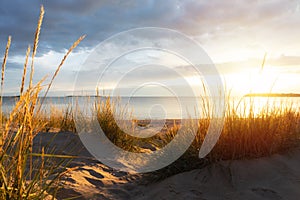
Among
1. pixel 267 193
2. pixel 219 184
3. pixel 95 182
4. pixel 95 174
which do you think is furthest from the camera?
pixel 95 174

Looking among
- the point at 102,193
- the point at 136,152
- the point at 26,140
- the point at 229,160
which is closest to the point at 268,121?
the point at 229,160

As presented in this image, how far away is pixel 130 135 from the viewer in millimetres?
6191

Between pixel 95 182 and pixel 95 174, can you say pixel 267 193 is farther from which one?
pixel 95 174

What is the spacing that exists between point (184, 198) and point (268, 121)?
1676 millimetres

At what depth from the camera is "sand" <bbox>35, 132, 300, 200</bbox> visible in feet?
10.5

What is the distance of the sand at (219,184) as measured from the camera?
320 cm

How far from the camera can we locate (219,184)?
Answer: 3441 mm

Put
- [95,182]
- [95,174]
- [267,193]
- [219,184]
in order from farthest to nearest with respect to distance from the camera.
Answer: [95,174] → [95,182] → [219,184] → [267,193]

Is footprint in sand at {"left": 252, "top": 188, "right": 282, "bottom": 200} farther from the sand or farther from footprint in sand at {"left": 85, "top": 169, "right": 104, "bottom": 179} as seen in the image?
footprint in sand at {"left": 85, "top": 169, "right": 104, "bottom": 179}

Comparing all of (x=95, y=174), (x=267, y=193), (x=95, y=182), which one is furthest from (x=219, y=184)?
(x=95, y=174)

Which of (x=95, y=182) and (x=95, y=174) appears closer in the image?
(x=95, y=182)

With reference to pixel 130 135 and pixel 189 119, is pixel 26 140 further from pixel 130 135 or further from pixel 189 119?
pixel 130 135

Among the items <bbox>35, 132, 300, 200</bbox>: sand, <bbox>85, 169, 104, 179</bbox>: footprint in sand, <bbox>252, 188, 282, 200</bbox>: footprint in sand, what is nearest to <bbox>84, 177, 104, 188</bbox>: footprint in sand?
<bbox>35, 132, 300, 200</bbox>: sand

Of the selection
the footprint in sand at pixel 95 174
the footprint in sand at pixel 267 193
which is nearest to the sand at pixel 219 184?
the footprint in sand at pixel 267 193
